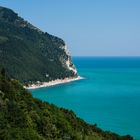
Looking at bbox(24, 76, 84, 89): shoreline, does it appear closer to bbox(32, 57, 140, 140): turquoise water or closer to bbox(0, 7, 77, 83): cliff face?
bbox(0, 7, 77, 83): cliff face

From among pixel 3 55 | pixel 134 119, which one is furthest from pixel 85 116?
pixel 3 55

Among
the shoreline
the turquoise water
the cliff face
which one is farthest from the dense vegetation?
the cliff face

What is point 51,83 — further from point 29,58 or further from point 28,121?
point 28,121

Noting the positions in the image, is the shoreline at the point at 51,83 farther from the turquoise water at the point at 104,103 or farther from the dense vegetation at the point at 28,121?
the dense vegetation at the point at 28,121

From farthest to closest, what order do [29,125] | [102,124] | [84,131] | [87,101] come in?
[87,101] < [102,124] < [84,131] < [29,125]

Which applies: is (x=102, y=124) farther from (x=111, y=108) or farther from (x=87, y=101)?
(x=87, y=101)

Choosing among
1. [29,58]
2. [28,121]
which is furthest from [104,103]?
[28,121]
